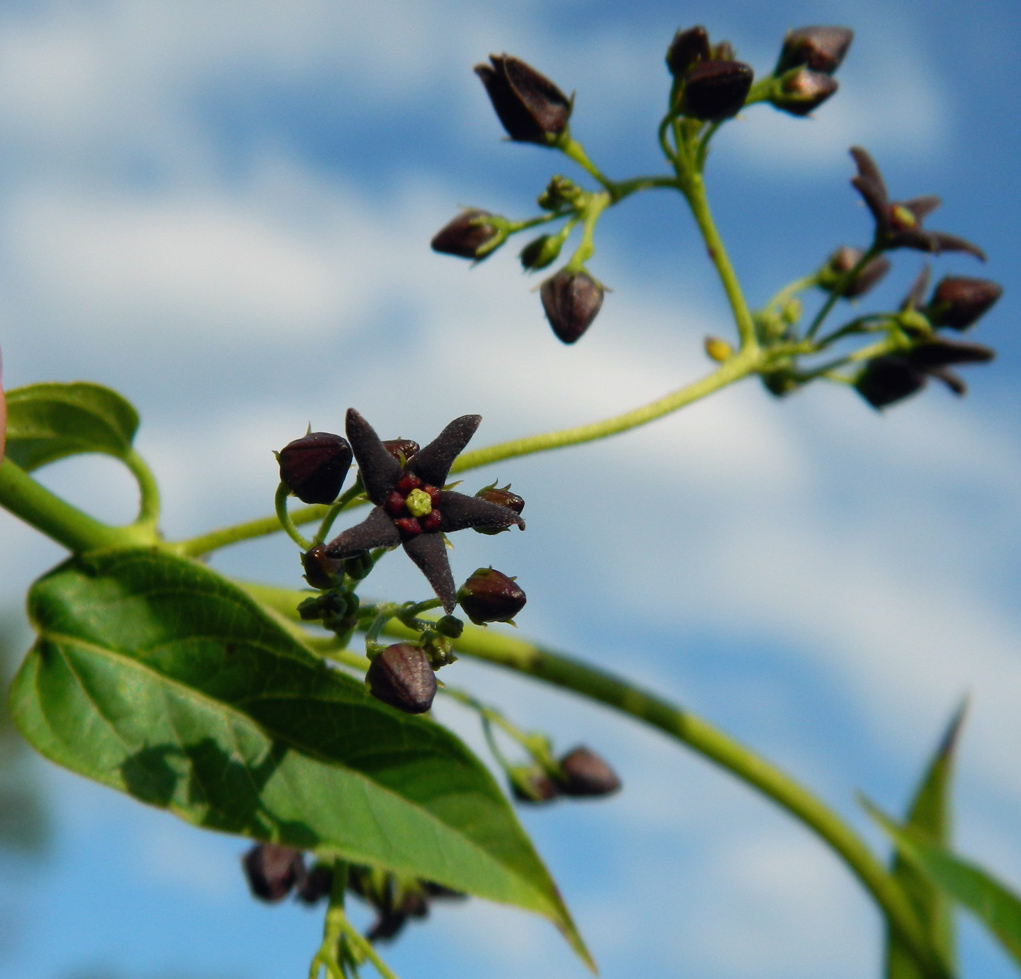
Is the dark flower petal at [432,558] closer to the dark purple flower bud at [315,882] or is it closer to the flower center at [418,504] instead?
the flower center at [418,504]

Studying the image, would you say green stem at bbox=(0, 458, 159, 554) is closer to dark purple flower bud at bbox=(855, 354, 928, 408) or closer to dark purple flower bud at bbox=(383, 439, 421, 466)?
dark purple flower bud at bbox=(383, 439, 421, 466)

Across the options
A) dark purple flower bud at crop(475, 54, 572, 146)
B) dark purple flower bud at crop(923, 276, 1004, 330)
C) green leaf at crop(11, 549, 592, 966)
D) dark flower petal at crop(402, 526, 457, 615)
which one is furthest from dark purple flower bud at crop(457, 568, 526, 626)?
dark purple flower bud at crop(923, 276, 1004, 330)

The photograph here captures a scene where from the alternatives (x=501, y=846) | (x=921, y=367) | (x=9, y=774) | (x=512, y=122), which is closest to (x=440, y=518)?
(x=501, y=846)

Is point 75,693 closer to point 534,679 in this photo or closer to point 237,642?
point 237,642

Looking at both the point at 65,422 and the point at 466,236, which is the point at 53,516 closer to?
the point at 65,422

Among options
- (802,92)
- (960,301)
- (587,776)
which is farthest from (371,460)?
(960,301)

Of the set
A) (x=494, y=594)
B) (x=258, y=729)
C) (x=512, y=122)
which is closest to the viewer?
(x=494, y=594)
